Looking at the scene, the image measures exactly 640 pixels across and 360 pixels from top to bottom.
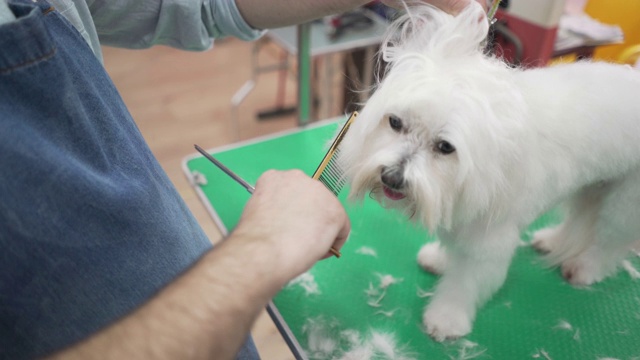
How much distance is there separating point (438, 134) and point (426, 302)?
471 mm

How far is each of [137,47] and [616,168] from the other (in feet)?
3.61

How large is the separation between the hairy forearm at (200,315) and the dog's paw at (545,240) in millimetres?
939

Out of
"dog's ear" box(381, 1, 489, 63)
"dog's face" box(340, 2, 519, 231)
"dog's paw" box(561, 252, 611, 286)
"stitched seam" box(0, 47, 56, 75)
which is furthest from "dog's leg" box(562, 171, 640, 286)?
"stitched seam" box(0, 47, 56, 75)

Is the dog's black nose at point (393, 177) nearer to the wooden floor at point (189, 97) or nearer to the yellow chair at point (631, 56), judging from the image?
the yellow chair at point (631, 56)

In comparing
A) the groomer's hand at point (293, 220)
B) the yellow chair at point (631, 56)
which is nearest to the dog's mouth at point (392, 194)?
the groomer's hand at point (293, 220)

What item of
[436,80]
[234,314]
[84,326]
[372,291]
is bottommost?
[372,291]

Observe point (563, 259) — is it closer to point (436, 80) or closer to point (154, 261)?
point (436, 80)

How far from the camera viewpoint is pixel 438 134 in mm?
805

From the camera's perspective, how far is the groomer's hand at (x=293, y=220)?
1.82 ft

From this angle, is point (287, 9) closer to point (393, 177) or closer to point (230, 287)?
point (393, 177)

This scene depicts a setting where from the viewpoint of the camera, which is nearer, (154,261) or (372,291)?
(154,261)

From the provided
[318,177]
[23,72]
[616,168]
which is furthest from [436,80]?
[23,72]

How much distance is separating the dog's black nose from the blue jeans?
0.39 meters

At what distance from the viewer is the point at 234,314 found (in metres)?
0.50
